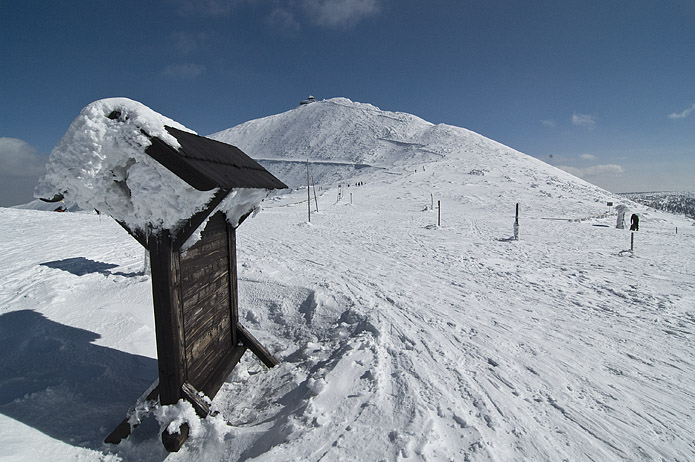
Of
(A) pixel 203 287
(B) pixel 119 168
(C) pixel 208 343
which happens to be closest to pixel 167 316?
(A) pixel 203 287

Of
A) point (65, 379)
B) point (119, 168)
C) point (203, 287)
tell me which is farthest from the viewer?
point (65, 379)

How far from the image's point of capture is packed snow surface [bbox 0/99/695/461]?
10.1ft

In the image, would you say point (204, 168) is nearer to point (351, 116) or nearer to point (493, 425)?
point (493, 425)

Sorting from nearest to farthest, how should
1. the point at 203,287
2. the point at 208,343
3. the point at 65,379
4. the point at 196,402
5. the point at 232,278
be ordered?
the point at 196,402 < the point at 203,287 < the point at 208,343 < the point at 65,379 < the point at 232,278

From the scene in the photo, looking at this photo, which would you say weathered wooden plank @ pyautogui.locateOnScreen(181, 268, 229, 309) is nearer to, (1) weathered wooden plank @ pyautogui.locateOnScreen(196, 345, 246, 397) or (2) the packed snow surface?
(1) weathered wooden plank @ pyautogui.locateOnScreen(196, 345, 246, 397)

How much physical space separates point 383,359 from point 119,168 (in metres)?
3.69

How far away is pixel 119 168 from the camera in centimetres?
314

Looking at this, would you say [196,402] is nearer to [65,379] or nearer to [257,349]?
[257,349]

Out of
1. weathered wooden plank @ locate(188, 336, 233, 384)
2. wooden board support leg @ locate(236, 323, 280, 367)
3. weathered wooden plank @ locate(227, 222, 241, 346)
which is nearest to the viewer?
weathered wooden plank @ locate(188, 336, 233, 384)

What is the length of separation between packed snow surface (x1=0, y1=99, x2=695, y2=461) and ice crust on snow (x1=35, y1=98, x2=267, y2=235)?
6.80 ft

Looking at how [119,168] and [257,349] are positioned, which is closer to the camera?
[119,168]

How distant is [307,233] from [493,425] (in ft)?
46.2

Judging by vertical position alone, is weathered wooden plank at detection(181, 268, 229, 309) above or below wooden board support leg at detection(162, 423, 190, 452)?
above

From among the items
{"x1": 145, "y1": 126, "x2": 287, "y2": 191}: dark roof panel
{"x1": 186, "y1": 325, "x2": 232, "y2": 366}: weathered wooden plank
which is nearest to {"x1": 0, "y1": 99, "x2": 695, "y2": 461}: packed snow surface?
{"x1": 186, "y1": 325, "x2": 232, "y2": 366}: weathered wooden plank
